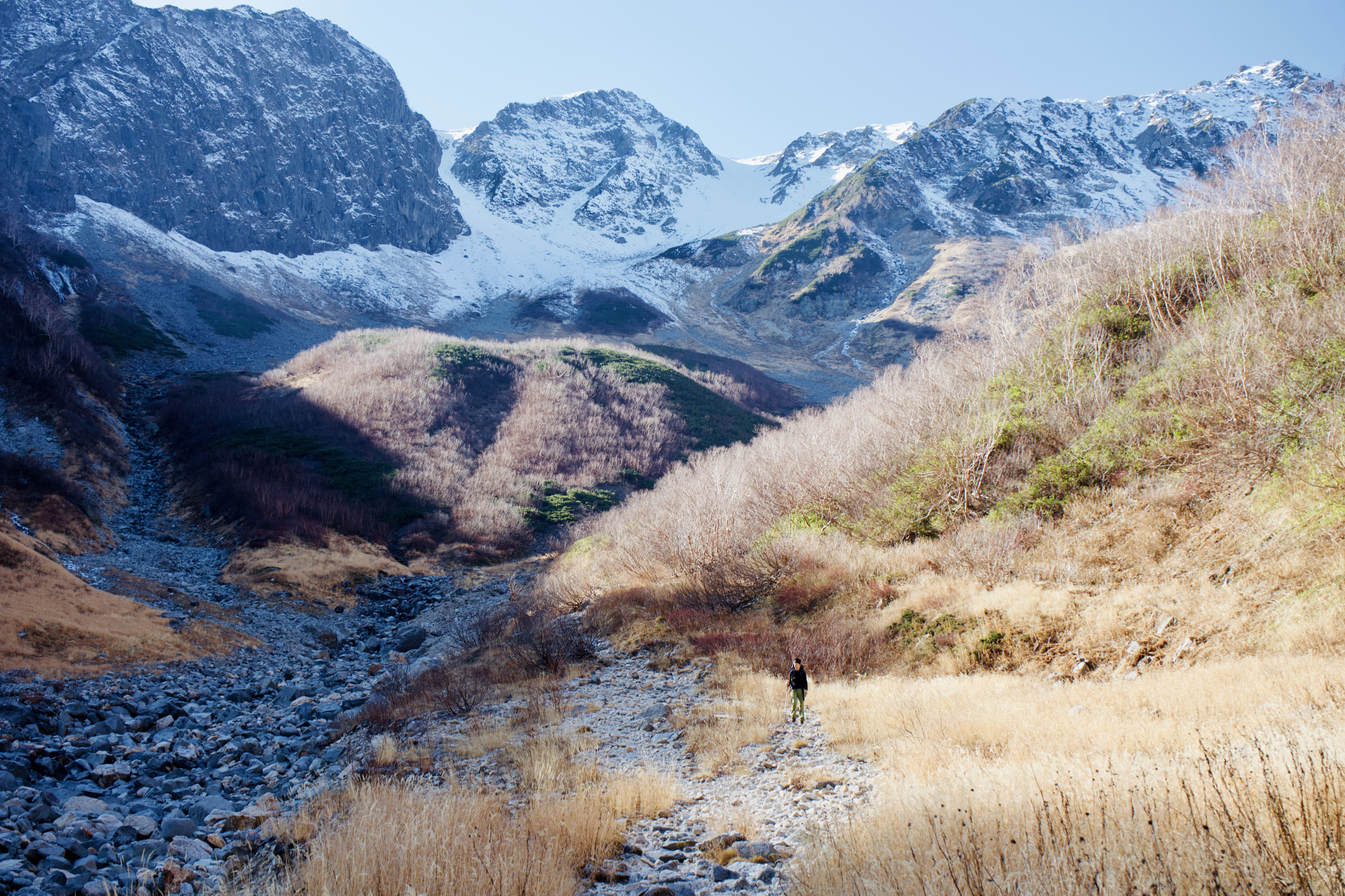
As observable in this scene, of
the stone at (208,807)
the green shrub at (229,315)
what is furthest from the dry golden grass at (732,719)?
the green shrub at (229,315)

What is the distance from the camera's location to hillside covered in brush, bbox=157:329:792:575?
30.5m

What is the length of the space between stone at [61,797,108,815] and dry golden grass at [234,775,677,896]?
2445 mm

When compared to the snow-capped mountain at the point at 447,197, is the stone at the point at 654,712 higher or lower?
lower

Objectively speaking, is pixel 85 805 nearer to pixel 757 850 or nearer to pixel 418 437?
pixel 757 850

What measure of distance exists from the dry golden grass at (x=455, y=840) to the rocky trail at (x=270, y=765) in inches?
12.8

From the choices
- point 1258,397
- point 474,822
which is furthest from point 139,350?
point 1258,397

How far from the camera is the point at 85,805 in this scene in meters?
7.04

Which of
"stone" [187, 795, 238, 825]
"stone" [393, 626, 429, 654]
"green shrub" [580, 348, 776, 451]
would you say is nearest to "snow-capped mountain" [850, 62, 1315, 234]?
"green shrub" [580, 348, 776, 451]

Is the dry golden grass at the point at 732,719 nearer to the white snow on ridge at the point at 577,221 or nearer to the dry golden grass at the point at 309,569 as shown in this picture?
the dry golden grass at the point at 309,569

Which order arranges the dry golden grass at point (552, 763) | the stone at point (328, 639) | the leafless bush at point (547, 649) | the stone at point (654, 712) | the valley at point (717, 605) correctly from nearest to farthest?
the valley at point (717, 605) < the dry golden grass at point (552, 763) < the stone at point (654, 712) < the leafless bush at point (547, 649) < the stone at point (328, 639)

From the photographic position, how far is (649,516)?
24547 mm

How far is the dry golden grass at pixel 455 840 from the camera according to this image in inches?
168

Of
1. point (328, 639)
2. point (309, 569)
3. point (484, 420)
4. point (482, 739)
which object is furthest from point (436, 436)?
point (482, 739)

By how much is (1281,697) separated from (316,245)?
124419 millimetres
